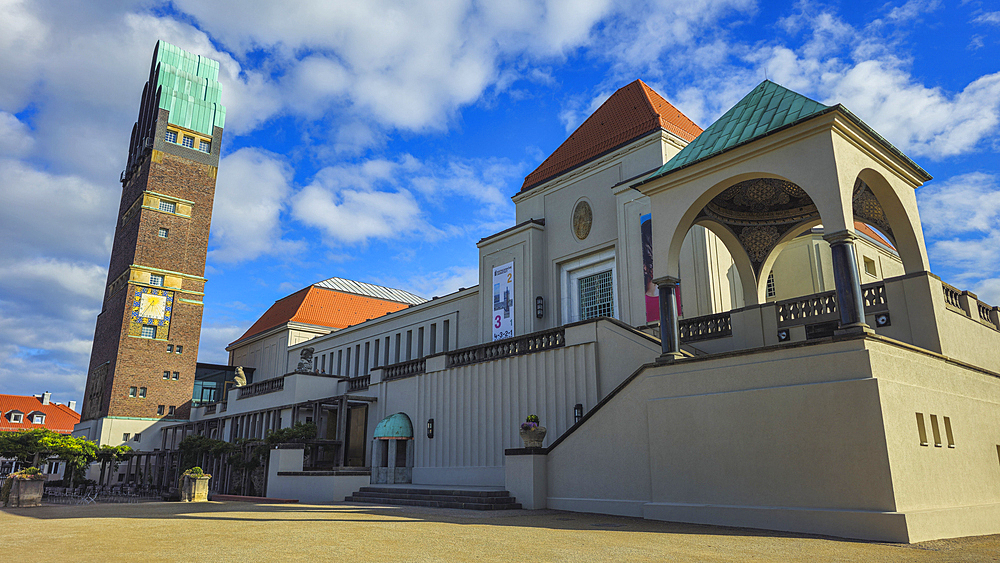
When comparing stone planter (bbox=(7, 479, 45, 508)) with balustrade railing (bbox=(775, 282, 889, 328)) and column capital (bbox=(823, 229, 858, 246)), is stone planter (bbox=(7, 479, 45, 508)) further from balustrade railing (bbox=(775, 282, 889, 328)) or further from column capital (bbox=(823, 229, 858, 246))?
column capital (bbox=(823, 229, 858, 246))

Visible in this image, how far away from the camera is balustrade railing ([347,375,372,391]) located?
89.2 ft

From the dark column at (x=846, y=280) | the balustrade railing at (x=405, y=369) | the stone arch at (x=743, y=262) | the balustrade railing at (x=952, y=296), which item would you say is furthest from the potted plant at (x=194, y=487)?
the balustrade railing at (x=952, y=296)

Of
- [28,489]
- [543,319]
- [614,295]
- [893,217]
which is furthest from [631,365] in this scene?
[28,489]

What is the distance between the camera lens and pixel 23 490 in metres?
18.3

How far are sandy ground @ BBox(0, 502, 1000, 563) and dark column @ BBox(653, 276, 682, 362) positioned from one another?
3.48m

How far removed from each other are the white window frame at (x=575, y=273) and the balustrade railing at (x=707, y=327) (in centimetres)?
838

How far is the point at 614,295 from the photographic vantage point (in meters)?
24.8

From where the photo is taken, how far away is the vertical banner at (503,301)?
92.3 feet

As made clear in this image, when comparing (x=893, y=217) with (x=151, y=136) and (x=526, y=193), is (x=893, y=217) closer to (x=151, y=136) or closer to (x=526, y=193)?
(x=526, y=193)

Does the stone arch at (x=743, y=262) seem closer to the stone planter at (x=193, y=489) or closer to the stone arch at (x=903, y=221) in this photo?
the stone arch at (x=903, y=221)

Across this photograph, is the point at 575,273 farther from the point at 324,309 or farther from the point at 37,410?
the point at 37,410

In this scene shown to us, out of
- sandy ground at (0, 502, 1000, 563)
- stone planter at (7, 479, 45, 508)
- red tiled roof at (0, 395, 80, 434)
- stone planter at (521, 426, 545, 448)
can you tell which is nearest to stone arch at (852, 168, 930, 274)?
sandy ground at (0, 502, 1000, 563)

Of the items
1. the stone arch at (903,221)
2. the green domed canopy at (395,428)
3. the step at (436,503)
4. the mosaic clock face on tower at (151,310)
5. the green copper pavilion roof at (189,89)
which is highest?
the green copper pavilion roof at (189,89)

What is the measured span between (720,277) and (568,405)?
317 inches
